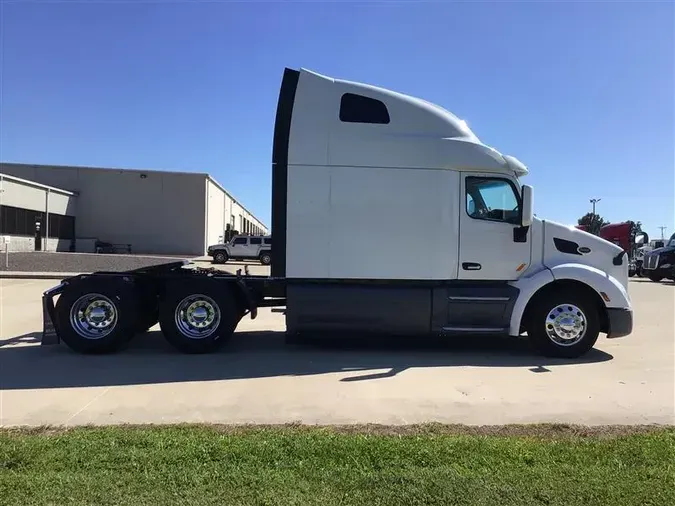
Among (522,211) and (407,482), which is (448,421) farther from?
(522,211)

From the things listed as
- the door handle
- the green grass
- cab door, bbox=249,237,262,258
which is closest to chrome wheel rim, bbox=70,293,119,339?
the green grass

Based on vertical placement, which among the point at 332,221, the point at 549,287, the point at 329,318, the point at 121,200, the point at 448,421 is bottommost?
the point at 448,421

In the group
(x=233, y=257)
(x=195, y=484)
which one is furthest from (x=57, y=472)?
(x=233, y=257)

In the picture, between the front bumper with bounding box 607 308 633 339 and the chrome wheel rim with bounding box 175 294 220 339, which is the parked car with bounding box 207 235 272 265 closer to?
the chrome wheel rim with bounding box 175 294 220 339

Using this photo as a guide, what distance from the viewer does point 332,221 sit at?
24.8 feet

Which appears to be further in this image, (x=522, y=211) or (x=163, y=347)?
(x=163, y=347)

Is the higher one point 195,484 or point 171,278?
point 171,278

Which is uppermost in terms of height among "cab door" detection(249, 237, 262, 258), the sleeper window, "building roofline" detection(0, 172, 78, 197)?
"building roofline" detection(0, 172, 78, 197)

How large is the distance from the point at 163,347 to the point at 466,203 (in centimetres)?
512

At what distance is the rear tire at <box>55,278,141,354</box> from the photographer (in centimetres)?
754

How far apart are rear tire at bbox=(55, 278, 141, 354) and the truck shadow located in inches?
7.9

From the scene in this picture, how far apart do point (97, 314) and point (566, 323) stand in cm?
683

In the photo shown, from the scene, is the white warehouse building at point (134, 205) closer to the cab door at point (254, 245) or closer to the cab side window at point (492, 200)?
the cab door at point (254, 245)

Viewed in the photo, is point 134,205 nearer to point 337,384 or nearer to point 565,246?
point 565,246
